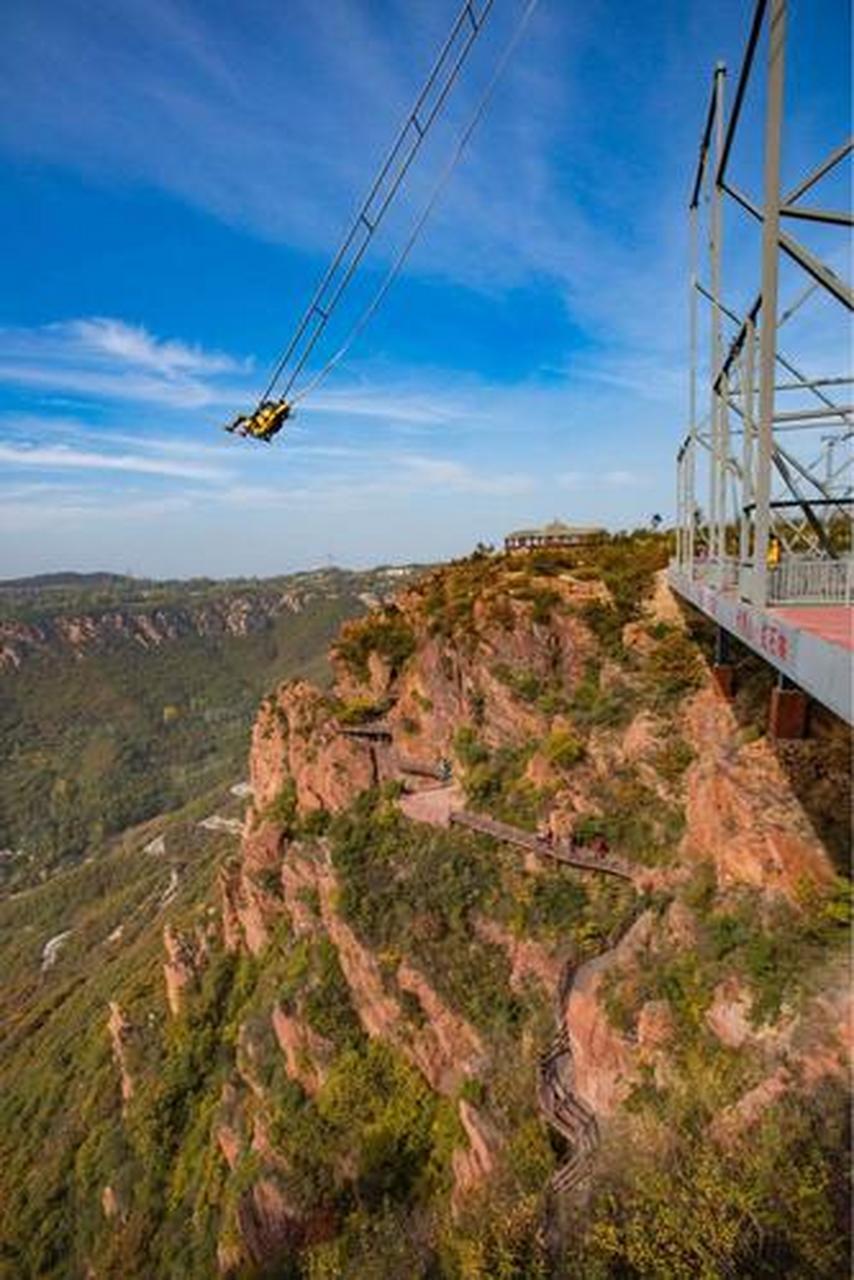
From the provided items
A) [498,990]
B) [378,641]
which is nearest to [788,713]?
[498,990]

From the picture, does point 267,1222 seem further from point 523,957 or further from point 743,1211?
point 743,1211

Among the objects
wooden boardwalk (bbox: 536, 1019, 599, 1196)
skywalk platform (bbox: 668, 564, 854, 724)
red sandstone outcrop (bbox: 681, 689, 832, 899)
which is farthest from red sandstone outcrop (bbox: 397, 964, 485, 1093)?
skywalk platform (bbox: 668, 564, 854, 724)

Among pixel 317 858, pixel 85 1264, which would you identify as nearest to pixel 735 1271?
pixel 317 858

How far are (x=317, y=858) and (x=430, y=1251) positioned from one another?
1622 cm

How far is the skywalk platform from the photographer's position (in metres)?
5.19

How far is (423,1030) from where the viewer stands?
2347 cm

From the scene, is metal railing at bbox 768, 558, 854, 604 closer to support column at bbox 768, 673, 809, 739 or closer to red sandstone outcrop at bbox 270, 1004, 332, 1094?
support column at bbox 768, 673, 809, 739

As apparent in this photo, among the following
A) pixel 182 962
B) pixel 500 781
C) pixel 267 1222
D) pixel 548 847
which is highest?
pixel 500 781

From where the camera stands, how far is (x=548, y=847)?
22750 millimetres

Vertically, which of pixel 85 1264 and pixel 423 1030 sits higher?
pixel 423 1030

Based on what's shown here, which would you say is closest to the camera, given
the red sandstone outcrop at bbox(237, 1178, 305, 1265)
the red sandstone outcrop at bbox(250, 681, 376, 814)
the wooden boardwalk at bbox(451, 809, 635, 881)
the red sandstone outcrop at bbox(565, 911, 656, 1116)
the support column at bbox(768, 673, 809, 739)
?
the support column at bbox(768, 673, 809, 739)

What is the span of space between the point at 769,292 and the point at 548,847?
59.7ft

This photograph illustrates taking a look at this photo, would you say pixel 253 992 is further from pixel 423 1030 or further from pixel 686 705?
pixel 686 705

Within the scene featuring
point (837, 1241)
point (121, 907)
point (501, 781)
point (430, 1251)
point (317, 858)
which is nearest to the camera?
point (837, 1241)
